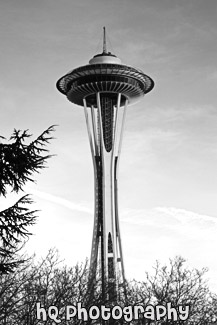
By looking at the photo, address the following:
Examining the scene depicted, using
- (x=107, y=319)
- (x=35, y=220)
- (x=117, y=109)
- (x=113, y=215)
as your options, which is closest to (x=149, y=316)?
(x=107, y=319)

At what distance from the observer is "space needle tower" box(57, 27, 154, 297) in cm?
7188

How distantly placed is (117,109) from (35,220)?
206 ft

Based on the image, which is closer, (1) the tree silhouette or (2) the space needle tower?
(1) the tree silhouette

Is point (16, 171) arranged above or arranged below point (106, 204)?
below

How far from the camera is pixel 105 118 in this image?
76562 mm

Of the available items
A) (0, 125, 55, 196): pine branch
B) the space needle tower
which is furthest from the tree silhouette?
the space needle tower

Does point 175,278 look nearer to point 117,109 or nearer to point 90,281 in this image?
point 90,281

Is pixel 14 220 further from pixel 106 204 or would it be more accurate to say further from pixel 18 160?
pixel 106 204

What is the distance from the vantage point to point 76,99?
263 feet

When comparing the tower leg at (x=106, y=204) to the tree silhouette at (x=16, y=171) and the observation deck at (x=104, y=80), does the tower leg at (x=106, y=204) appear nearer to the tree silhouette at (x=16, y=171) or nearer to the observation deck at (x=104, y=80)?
the observation deck at (x=104, y=80)

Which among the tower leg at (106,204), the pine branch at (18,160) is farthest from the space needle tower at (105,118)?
the pine branch at (18,160)

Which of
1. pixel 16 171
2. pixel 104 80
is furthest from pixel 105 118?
pixel 16 171

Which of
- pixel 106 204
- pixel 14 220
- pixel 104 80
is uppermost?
pixel 104 80

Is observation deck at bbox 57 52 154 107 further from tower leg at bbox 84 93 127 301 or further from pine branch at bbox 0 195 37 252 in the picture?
pine branch at bbox 0 195 37 252
